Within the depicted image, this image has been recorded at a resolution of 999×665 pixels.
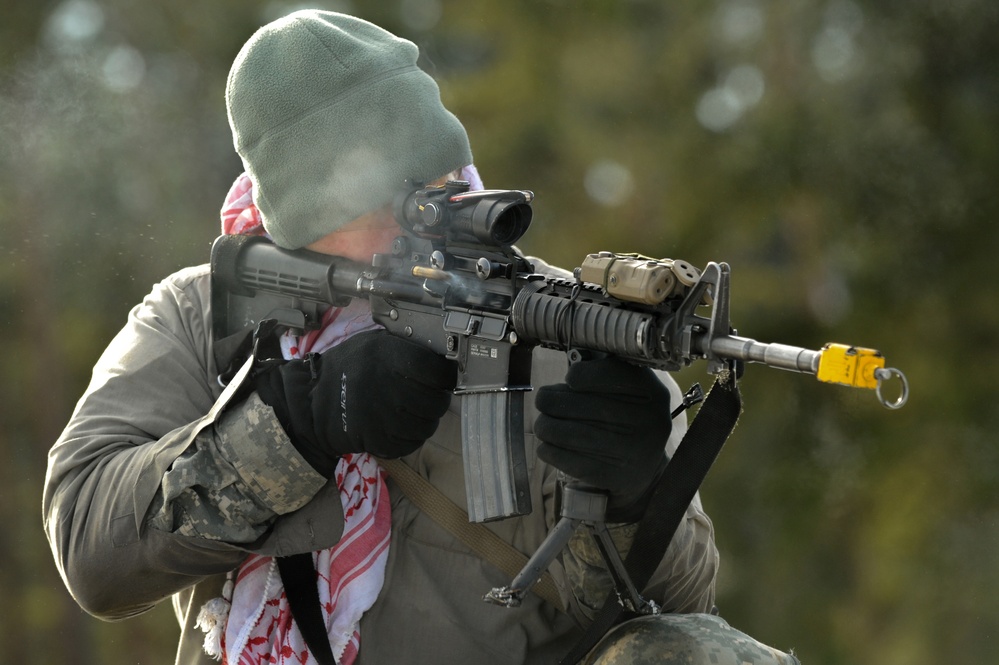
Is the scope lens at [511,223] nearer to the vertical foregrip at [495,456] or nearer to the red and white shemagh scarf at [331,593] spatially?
the vertical foregrip at [495,456]

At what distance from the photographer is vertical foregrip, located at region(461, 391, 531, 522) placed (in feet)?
7.67

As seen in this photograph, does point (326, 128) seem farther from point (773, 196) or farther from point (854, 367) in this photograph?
point (773, 196)

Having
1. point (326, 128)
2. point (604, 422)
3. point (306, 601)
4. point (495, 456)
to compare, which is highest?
point (326, 128)

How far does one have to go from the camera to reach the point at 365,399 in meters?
2.34

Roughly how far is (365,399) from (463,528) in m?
0.45

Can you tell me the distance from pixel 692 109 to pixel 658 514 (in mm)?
4053

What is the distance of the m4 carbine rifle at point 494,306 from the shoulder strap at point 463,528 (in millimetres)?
212

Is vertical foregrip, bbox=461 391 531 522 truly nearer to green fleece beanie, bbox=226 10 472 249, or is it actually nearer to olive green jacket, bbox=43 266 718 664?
olive green jacket, bbox=43 266 718 664

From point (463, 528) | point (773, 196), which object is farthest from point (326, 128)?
point (773, 196)

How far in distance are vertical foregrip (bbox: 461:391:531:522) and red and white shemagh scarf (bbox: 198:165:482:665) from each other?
33 centimetres

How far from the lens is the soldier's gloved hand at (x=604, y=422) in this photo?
2137 millimetres

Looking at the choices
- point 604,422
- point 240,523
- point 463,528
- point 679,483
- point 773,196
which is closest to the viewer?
point 604,422

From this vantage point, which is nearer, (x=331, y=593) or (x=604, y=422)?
(x=604, y=422)

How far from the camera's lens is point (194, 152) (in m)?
7.00
